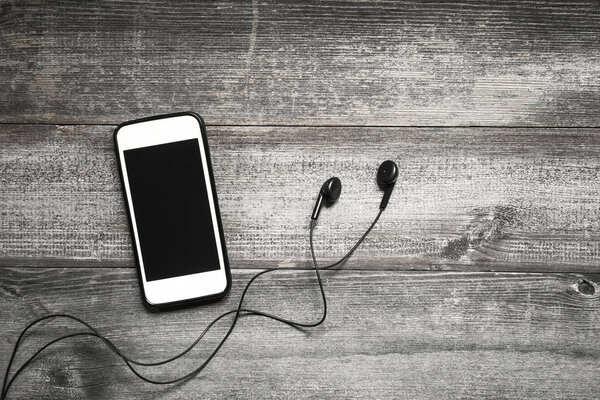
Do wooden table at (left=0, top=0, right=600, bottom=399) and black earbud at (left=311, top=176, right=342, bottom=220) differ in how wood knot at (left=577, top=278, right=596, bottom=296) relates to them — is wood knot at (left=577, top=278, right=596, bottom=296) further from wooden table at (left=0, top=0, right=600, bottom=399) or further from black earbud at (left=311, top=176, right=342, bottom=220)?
black earbud at (left=311, top=176, right=342, bottom=220)

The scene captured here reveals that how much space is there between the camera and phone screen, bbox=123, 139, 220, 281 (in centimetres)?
87

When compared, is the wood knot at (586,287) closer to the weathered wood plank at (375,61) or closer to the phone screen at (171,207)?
the weathered wood plank at (375,61)

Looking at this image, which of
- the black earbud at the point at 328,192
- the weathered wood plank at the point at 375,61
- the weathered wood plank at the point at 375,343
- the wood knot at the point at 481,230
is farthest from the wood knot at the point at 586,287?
the black earbud at the point at 328,192

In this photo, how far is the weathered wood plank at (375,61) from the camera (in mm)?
888

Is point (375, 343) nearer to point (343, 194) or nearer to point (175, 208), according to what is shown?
point (343, 194)

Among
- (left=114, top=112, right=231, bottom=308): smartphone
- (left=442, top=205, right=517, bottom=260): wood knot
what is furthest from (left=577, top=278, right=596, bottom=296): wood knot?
(left=114, top=112, right=231, bottom=308): smartphone

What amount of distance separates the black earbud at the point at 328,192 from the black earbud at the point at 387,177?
2.6 inches

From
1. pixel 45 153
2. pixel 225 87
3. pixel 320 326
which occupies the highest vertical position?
pixel 225 87

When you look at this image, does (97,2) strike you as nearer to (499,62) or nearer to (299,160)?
(299,160)

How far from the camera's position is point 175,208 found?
34.5 inches

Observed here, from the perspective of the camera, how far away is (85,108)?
90cm

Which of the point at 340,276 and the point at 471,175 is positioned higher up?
the point at 471,175

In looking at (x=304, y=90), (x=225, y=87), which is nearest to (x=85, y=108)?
(x=225, y=87)

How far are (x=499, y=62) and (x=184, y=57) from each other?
1.64 feet
